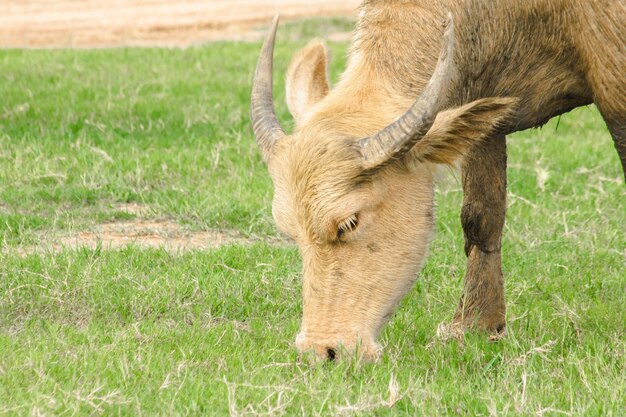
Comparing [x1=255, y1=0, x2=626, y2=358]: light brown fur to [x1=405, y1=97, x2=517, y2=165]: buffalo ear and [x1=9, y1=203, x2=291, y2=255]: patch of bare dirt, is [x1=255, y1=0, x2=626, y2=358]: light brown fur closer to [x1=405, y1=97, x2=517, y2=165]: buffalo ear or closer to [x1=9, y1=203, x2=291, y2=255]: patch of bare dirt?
[x1=405, y1=97, x2=517, y2=165]: buffalo ear

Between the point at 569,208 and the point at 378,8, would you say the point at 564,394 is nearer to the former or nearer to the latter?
the point at 378,8

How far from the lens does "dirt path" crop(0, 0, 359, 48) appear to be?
1898 cm

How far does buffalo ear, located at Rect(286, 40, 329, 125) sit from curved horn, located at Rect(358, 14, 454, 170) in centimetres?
91

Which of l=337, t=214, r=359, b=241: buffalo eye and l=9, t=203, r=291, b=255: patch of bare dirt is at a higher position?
l=337, t=214, r=359, b=241: buffalo eye

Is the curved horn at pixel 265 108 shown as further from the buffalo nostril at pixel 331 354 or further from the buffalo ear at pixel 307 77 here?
the buffalo nostril at pixel 331 354

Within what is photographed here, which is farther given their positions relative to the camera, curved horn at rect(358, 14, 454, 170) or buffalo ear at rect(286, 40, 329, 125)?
buffalo ear at rect(286, 40, 329, 125)

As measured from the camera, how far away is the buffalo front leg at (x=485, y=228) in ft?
24.0

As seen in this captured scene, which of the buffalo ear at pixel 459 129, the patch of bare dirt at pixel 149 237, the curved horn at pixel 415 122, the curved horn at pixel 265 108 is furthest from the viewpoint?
the patch of bare dirt at pixel 149 237

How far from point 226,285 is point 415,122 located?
8.11ft

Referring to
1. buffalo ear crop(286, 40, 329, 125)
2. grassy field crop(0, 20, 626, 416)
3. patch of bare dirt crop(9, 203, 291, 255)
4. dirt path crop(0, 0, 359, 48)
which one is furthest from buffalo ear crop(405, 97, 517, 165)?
dirt path crop(0, 0, 359, 48)

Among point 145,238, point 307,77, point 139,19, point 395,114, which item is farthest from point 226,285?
point 139,19

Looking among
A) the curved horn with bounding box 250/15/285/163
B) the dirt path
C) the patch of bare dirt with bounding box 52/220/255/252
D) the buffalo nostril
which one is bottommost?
the dirt path

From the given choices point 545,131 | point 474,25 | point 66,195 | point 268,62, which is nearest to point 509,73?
point 474,25

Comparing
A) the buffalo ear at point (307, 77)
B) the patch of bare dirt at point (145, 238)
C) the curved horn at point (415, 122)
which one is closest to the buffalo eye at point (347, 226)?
the curved horn at point (415, 122)
